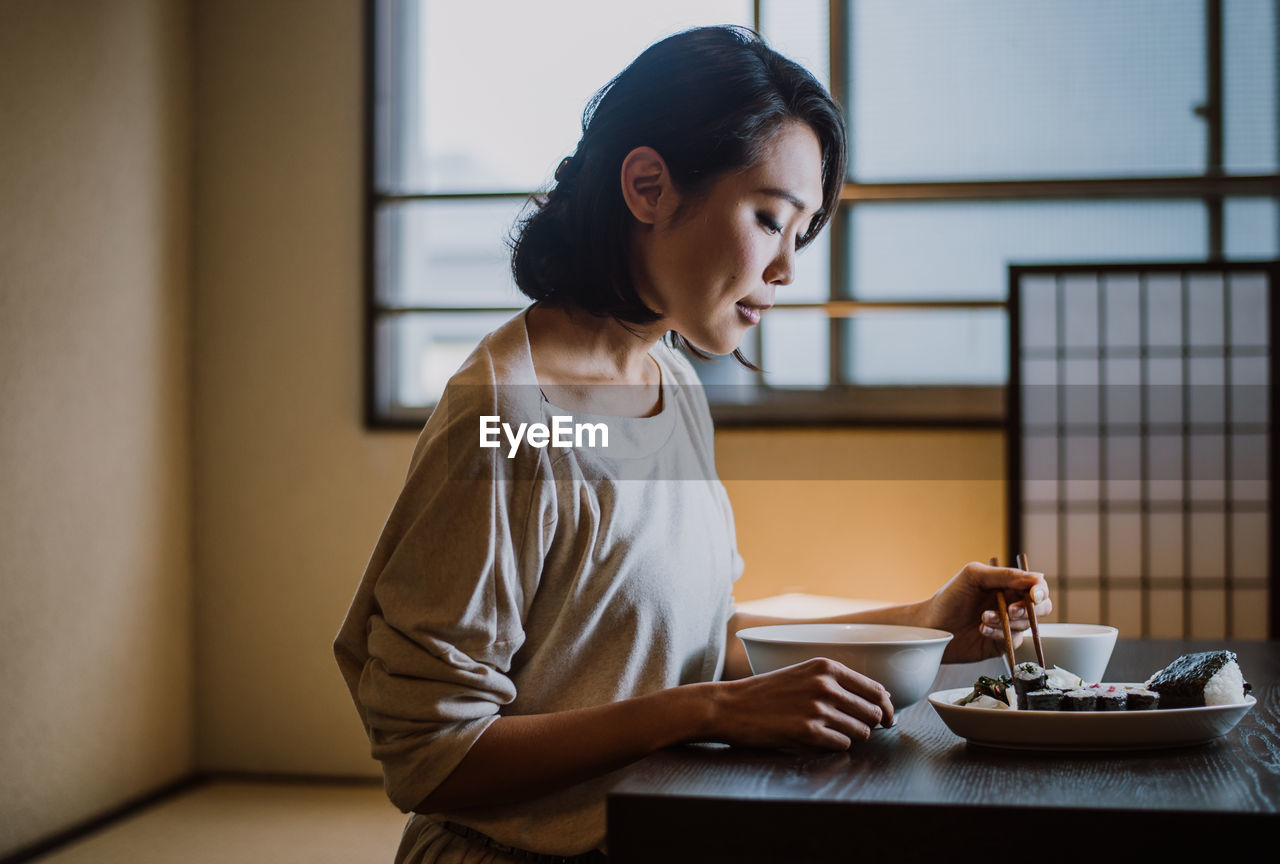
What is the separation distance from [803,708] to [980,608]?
0.43 m

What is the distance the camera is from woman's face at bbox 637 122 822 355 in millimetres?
1125

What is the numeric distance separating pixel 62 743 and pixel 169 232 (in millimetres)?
1561

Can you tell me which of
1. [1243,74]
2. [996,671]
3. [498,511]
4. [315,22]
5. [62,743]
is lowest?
[62,743]

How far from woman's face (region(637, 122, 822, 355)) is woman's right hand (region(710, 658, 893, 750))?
16.1 inches

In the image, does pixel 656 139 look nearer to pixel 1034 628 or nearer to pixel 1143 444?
pixel 1034 628

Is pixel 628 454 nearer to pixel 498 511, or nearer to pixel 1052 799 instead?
pixel 498 511

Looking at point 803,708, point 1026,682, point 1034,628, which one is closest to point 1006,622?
point 1034,628

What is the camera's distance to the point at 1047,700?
0.87 meters

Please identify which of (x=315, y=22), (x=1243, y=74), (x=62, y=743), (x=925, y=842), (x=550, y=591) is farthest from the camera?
(x=315, y=22)

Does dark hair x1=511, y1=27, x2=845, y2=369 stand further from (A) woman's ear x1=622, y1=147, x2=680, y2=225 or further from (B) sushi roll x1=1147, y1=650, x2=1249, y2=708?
(B) sushi roll x1=1147, y1=650, x2=1249, y2=708

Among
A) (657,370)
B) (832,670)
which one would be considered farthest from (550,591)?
(657,370)

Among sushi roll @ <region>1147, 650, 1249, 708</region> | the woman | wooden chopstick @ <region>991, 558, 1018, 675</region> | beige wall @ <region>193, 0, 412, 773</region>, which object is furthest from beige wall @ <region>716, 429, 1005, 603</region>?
sushi roll @ <region>1147, 650, 1249, 708</region>

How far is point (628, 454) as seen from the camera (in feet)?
3.88

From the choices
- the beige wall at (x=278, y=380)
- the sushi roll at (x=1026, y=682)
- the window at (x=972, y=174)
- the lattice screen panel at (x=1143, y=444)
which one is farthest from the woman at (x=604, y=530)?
the beige wall at (x=278, y=380)
